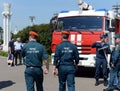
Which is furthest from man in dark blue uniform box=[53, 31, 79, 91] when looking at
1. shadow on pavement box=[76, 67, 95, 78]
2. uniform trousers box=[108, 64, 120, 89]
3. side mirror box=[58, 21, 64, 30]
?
shadow on pavement box=[76, 67, 95, 78]

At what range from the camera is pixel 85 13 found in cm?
1688

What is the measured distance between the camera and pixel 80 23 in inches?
654

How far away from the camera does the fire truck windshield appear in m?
16.3

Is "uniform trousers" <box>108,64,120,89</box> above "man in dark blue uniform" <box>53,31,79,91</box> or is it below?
below

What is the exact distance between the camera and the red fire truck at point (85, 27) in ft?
52.3

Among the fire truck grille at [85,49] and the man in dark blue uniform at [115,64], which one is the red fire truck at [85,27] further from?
the man in dark blue uniform at [115,64]

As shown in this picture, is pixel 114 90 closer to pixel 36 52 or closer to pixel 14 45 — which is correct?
pixel 36 52

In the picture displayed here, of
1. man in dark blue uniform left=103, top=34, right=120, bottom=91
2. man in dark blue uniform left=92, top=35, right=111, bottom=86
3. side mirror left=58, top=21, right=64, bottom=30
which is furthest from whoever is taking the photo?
side mirror left=58, top=21, right=64, bottom=30

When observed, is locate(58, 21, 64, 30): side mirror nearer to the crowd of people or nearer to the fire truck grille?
the fire truck grille

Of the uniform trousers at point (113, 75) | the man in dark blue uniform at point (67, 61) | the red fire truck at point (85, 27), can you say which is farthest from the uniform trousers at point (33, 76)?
the red fire truck at point (85, 27)

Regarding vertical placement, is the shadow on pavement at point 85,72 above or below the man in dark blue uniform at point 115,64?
below

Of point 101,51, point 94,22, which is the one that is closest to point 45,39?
point 94,22

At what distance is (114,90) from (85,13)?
4.94 m

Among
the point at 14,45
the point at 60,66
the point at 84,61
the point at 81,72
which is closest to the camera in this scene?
the point at 60,66
